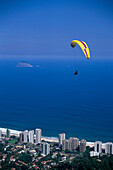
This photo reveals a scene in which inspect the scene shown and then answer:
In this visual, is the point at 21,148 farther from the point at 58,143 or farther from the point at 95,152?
the point at 95,152

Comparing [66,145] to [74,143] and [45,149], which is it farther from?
[45,149]

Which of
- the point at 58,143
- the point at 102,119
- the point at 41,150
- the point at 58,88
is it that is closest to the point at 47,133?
the point at 58,143

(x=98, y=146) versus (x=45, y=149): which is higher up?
(x=98, y=146)

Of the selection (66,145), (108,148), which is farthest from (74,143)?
(108,148)

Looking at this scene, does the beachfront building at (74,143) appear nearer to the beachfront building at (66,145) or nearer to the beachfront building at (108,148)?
the beachfront building at (66,145)

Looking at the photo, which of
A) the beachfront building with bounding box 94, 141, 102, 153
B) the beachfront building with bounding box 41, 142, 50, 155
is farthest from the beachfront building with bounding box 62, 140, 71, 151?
the beachfront building with bounding box 94, 141, 102, 153

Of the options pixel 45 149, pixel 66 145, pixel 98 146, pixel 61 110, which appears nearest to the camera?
pixel 45 149

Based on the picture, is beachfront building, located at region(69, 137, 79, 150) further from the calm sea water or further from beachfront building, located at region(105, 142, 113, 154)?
the calm sea water

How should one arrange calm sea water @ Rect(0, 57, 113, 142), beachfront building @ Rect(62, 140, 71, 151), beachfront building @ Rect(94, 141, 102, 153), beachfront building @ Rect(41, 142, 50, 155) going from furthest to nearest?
calm sea water @ Rect(0, 57, 113, 142)
beachfront building @ Rect(62, 140, 71, 151)
beachfront building @ Rect(94, 141, 102, 153)
beachfront building @ Rect(41, 142, 50, 155)

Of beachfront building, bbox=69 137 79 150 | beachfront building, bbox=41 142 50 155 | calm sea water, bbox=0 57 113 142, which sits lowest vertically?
beachfront building, bbox=41 142 50 155

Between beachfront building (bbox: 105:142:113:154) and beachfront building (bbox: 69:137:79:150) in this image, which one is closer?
beachfront building (bbox: 105:142:113:154)

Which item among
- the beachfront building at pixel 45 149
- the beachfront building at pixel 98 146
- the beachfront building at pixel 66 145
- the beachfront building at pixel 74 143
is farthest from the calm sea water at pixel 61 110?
the beachfront building at pixel 45 149
